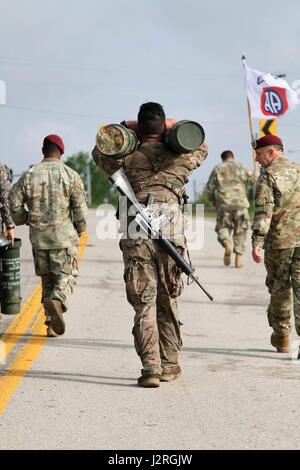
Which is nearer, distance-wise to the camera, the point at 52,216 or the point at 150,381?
the point at 150,381

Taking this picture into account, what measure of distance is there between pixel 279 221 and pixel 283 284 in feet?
1.90

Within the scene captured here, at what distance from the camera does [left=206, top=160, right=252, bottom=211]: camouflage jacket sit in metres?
20.2

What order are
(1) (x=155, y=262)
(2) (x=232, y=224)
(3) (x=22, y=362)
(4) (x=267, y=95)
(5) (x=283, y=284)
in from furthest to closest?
(2) (x=232, y=224) → (4) (x=267, y=95) → (5) (x=283, y=284) → (3) (x=22, y=362) → (1) (x=155, y=262)

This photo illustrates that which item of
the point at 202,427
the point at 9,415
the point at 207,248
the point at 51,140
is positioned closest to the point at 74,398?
the point at 9,415

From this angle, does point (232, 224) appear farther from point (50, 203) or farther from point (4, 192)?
point (4, 192)

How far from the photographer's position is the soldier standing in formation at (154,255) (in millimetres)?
8664

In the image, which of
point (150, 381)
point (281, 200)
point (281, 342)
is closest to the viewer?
point (150, 381)

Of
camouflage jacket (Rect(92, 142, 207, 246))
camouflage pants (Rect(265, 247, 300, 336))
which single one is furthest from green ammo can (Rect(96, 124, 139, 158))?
camouflage pants (Rect(265, 247, 300, 336))

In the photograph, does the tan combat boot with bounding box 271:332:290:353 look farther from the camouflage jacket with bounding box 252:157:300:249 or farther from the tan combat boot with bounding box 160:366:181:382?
the tan combat boot with bounding box 160:366:181:382

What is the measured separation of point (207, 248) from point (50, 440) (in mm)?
17113

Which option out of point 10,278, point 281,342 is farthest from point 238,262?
point 281,342

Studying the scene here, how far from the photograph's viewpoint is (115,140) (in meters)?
Result: 8.55
